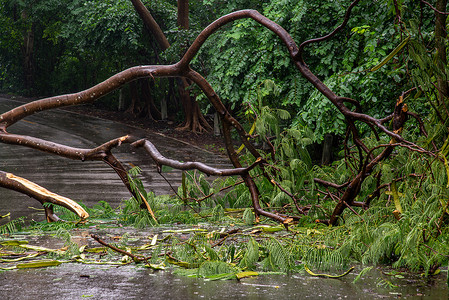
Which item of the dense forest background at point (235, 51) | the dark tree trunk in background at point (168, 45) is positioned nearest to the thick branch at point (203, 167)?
the dense forest background at point (235, 51)

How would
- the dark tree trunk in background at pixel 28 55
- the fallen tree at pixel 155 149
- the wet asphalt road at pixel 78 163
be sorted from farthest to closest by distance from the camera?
1. the dark tree trunk in background at pixel 28 55
2. the wet asphalt road at pixel 78 163
3. the fallen tree at pixel 155 149

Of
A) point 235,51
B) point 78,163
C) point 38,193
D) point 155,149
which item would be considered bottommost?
point 78,163

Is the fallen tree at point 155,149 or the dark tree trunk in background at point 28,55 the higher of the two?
the dark tree trunk in background at point 28,55

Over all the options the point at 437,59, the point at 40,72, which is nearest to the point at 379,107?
the point at 437,59

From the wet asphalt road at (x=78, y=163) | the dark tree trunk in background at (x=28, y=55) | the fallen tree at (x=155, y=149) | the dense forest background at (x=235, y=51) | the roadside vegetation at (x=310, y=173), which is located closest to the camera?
the roadside vegetation at (x=310, y=173)

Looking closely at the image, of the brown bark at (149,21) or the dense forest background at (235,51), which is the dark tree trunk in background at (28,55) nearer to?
the dense forest background at (235,51)

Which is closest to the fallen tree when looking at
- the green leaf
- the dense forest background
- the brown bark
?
the dense forest background

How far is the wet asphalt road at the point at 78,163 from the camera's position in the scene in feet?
26.4

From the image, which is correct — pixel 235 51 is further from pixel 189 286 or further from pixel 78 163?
pixel 189 286

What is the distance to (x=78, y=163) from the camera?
12.6 m

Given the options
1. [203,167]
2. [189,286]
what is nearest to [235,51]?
[203,167]

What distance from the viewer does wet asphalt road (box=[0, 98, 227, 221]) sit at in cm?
805

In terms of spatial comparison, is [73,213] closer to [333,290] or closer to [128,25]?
[333,290]

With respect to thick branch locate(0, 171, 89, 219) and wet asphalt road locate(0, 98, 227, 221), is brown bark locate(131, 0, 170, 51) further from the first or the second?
thick branch locate(0, 171, 89, 219)
